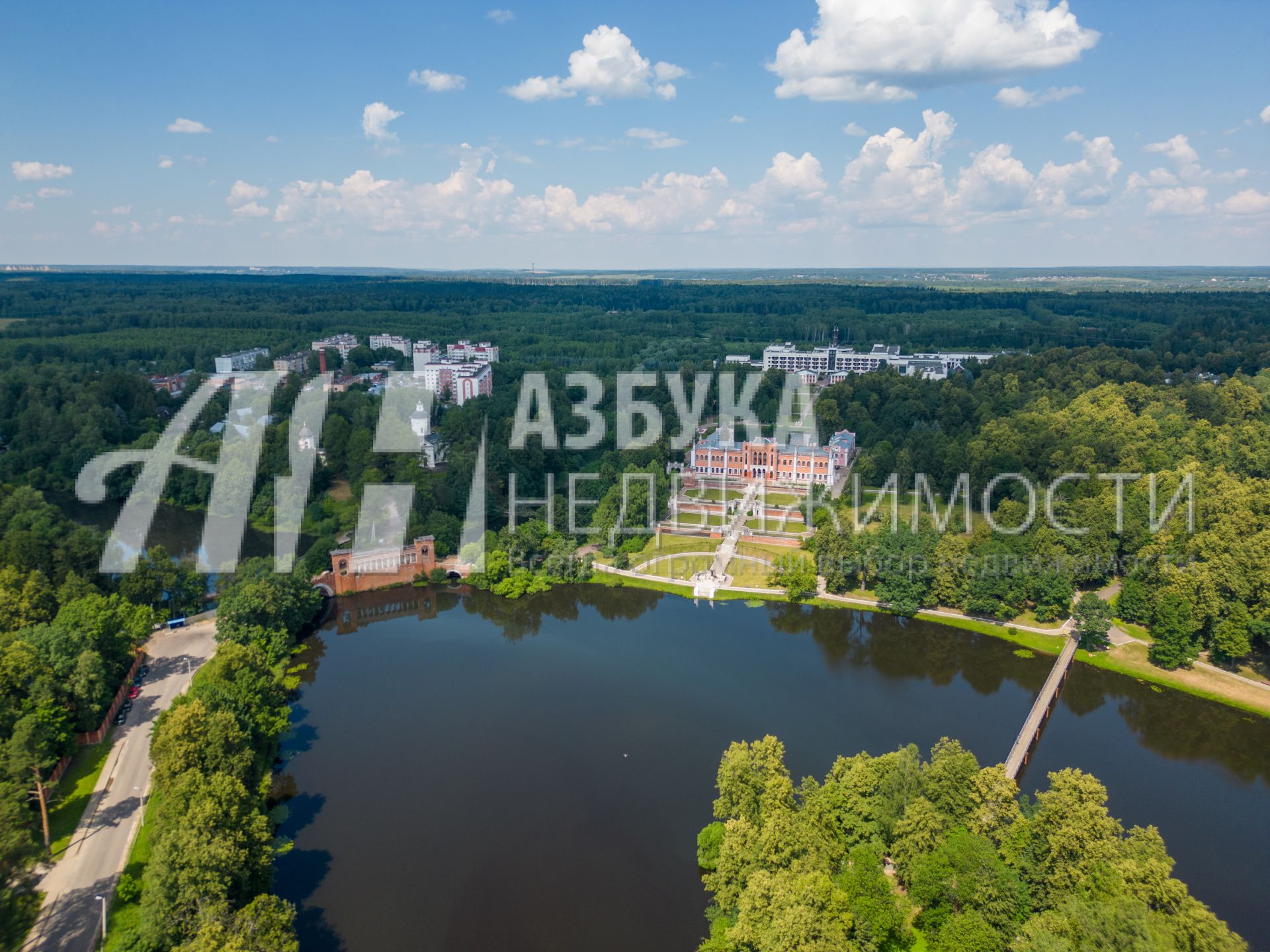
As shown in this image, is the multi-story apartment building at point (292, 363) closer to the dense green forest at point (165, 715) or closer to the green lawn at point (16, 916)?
the dense green forest at point (165, 715)

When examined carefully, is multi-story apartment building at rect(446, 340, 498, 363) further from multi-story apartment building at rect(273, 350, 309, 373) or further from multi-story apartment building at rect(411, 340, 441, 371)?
multi-story apartment building at rect(273, 350, 309, 373)

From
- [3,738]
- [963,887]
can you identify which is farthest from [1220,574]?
[3,738]

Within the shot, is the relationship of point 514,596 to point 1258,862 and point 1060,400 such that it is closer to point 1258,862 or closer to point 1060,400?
point 1258,862

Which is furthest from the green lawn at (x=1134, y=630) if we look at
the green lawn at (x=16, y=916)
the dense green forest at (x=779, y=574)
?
the green lawn at (x=16, y=916)

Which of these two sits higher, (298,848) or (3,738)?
(3,738)

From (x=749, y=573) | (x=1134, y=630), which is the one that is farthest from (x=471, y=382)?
(x=1134, y=630)
